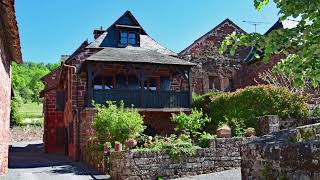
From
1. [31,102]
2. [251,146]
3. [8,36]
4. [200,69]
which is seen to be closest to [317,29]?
[251,146]

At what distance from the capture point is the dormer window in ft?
79.3

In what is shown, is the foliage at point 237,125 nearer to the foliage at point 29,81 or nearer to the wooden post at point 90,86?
the wooden post at point 90,86

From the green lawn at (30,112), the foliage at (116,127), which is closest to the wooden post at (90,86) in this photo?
the foliage at (116,127)

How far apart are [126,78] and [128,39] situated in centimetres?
277

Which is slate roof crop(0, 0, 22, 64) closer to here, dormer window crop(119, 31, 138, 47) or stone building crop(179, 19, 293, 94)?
dormer window crop(119, 31, 138, 47)

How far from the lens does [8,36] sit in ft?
36.5

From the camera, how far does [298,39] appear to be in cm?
449

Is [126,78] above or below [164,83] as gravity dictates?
above

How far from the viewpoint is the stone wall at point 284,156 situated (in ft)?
15.3

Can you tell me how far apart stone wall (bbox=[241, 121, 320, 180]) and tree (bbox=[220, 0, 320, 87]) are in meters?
0.84

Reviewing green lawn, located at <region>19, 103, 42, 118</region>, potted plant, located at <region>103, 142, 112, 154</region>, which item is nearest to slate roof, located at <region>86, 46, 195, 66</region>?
potted plant, located at <region>103, 142, 112, 154</region>

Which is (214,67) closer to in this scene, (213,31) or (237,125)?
(213,31)

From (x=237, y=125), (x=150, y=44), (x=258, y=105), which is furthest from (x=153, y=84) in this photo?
(x=237, y=125)

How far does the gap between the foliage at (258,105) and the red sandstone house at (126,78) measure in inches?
133
